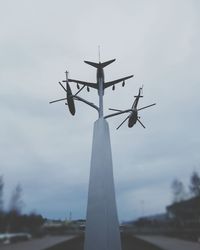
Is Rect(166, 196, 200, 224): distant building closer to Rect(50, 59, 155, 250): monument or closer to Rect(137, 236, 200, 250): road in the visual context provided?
Rect(137, 236, 200, 250): road

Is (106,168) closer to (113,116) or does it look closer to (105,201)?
(105,201)

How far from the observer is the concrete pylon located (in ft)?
36.4

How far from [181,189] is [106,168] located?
2977 inches

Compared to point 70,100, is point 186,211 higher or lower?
higher

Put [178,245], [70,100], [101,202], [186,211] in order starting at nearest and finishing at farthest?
[101,202] → [70,100] → [178,245] → [186,211]

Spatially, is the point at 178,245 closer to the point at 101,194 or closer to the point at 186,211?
the point at 101,194

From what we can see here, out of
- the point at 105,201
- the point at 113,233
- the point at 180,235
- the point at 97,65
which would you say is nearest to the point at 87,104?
the point at 97,65

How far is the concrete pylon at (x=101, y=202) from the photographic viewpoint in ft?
36.4

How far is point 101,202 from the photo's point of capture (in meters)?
11.5

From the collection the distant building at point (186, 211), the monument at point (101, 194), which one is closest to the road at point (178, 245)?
the monument at point (101, 194)

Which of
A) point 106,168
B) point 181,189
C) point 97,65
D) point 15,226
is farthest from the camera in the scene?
point 181,189

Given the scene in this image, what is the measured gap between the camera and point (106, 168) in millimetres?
12109

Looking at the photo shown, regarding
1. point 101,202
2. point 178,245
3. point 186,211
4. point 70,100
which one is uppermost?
point 186,211

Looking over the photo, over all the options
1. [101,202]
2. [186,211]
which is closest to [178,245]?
[101,202]
